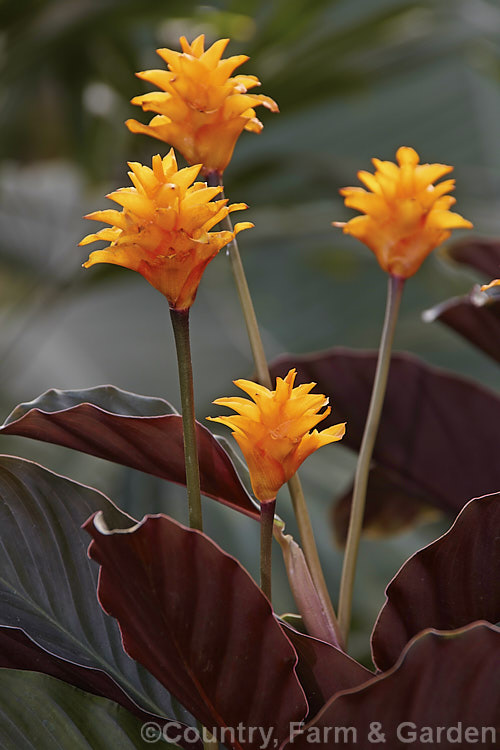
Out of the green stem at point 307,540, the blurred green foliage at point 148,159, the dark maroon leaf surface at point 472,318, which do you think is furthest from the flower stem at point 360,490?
the blurred green foliage at point 148,159

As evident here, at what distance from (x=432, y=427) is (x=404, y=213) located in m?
0.22

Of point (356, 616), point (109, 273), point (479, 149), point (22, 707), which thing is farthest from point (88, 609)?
point (479, 149)

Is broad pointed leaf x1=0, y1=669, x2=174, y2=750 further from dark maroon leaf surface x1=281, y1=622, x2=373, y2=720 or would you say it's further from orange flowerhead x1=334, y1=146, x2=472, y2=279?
orange flowerhead x1=334, y1=146, x2=472, y2=279

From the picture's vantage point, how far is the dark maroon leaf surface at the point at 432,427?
489mm

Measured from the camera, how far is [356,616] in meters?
0.82

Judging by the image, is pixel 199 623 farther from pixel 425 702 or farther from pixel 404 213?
pixel 404 213

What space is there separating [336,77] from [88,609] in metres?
0.83

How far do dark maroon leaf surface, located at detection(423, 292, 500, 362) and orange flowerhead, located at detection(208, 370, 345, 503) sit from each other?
0.23m

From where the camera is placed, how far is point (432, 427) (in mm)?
501

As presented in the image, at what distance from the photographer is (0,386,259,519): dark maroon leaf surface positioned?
0.95 feet

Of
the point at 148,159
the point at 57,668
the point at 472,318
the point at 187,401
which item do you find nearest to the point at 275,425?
the point at 187,401

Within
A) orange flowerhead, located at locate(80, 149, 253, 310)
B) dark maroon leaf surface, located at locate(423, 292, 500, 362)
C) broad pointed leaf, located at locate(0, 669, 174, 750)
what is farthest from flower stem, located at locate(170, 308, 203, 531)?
dark maroon leaf surface, located at locate(423, 292, 500, 362)

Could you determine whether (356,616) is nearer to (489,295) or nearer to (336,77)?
(489,295)

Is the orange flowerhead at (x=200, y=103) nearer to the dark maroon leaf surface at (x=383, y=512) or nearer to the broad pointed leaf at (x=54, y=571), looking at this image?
the broad pointed leaf at (x=54, y=571)
